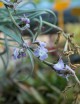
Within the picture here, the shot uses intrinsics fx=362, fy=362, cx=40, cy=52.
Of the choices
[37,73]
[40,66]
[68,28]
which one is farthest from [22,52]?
[68,28]

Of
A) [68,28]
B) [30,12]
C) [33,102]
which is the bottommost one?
[33,102]

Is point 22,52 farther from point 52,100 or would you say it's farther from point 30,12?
point 52,100

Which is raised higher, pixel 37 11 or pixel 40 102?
pixel 37 11

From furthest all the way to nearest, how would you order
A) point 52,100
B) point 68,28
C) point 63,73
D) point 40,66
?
point 68,28, point 40,66, point 52,100, point 63,73

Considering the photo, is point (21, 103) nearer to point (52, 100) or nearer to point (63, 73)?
point (52, 100)

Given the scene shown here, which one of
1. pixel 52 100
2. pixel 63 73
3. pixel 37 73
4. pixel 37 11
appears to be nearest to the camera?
pixel 63 73

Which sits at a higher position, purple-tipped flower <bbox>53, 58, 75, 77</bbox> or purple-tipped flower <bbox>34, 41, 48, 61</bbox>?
purple-tipped flower <bbox>34, 41, 48, 61</bbox>

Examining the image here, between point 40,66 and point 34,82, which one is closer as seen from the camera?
point 34,82

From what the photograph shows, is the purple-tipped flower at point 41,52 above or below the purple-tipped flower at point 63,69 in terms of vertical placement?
above

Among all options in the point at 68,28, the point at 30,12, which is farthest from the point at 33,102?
the point at 68,28
